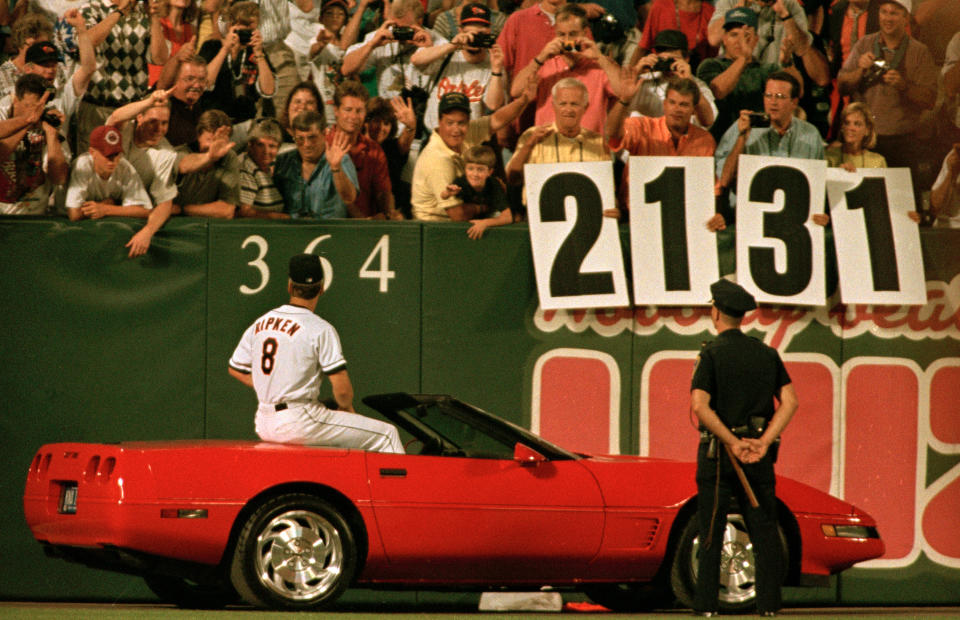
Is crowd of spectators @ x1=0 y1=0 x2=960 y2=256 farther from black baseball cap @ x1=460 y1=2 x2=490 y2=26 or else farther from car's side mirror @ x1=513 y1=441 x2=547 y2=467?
car's side mirror @ x1=513 y1=441 x2=547 y2=467

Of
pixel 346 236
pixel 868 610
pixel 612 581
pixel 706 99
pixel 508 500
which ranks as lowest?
pixel 868 610

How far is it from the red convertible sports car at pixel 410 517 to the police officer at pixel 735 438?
773 mm

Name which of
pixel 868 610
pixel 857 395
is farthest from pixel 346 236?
pixel 868 610

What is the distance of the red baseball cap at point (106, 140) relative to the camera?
9.19 m

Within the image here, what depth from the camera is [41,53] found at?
977 cm

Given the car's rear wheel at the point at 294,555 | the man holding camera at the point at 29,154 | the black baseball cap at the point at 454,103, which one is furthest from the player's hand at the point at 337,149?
the car's rear wheel at the point at 294,555

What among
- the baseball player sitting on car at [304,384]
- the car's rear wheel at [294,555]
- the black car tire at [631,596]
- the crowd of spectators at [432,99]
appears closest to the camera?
the car's rear wheel at [294,555]

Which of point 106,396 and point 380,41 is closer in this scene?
point 106,396

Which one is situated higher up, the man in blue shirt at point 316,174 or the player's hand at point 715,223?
the man in blue shirt at point 316,174

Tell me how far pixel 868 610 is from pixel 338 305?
4.47 meters

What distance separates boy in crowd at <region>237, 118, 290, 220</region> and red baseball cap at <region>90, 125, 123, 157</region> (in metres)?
1.03

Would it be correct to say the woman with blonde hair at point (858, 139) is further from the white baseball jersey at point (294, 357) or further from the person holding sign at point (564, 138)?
the white baseball jersey at point (294, 357)

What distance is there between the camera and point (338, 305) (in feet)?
31.7

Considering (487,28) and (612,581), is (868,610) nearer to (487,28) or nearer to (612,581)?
(612,581)
